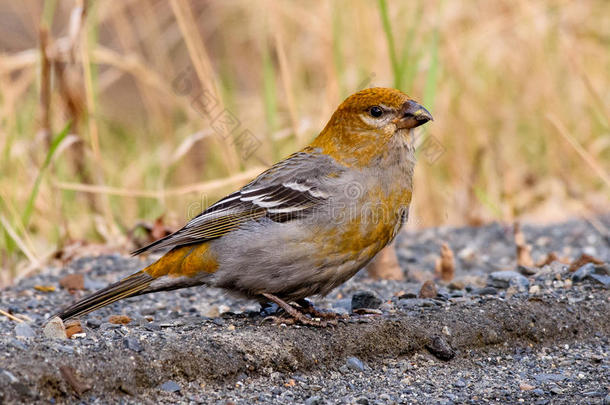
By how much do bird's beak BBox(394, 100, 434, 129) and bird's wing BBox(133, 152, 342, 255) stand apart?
0.42 metres

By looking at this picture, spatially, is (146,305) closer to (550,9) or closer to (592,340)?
(592,340)

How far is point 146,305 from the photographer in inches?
199

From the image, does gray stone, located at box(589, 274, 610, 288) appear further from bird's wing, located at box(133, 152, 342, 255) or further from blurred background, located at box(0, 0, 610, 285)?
bird's wing, located at box(133, 152, 342, 255)

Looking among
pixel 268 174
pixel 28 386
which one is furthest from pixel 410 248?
pixel 28 386

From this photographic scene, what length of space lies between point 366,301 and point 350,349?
718 mm

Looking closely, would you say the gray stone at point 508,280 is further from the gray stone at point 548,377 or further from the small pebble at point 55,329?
the small pebble at point 55,329

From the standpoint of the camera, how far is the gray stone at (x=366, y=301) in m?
4.53

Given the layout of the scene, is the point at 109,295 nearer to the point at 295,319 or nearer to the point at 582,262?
the point at 295,319

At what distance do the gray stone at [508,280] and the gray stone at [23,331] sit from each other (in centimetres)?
266

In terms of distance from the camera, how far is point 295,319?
4.15 m

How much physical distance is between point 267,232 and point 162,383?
1.14 meters

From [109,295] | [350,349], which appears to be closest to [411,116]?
[350,349]

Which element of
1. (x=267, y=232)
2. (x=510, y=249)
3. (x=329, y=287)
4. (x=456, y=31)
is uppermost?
(x=456, y=31)

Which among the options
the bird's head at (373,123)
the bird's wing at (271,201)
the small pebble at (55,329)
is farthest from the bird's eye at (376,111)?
the small pebble at (55,329)
